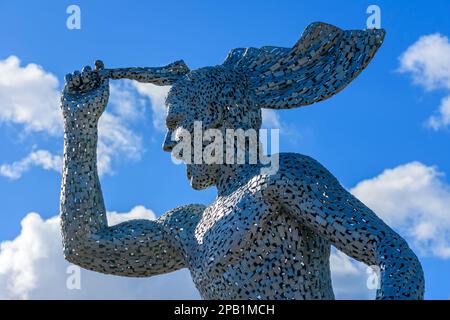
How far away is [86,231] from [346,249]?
6.09 ft

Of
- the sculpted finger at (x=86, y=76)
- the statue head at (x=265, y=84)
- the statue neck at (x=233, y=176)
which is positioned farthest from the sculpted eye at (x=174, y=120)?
the sculpted finger at (x=86, y=76)

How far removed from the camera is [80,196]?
6582 mm

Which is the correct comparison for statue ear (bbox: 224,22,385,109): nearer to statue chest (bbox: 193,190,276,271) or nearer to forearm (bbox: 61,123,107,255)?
statue chest (bbox: 193,190,276,271)

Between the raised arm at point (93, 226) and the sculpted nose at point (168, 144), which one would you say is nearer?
the sculpted nose at point (168, 144)

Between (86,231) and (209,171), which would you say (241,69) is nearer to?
(209,171)

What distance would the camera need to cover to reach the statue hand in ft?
21.8

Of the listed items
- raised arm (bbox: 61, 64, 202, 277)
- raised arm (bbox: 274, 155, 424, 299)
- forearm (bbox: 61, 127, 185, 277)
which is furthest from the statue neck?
forearm (bbox: 61, 127, 185, 277)

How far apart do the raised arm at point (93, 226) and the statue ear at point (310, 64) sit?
36.6 inches

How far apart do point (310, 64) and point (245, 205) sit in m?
1.13

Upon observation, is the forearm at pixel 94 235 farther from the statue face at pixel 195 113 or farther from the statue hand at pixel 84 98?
the statue face at pixel 195 113

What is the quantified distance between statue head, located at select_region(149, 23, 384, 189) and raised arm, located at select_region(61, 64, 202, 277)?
1.74ft

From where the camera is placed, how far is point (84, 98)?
21.9 feet

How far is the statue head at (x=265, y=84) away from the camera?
20.5 feet
